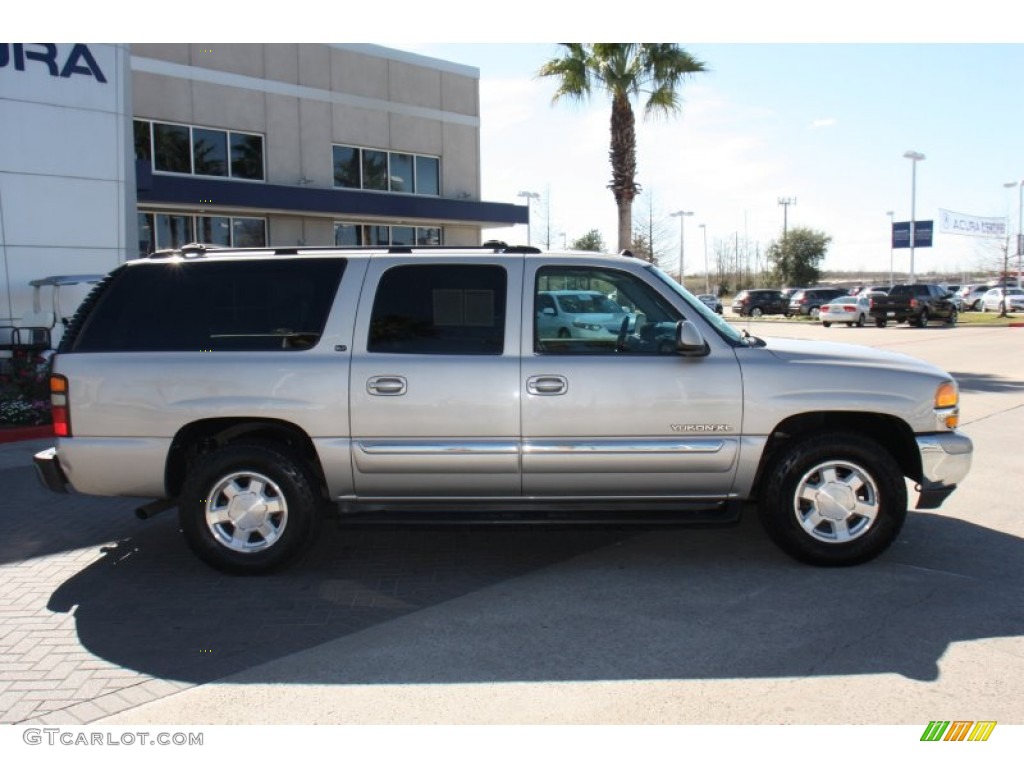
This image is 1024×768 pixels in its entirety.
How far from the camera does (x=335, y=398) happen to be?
195 inches

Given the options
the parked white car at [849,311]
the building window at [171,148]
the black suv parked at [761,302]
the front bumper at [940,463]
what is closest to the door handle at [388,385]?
the front bumper at [940,463]

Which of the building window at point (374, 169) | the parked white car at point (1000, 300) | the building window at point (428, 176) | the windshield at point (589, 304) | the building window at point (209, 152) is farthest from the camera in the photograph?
the parked white car at point (1000, 300)

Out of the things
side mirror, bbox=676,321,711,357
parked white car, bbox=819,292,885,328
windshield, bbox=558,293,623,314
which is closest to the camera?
side mirror, bbox=676,321,711,357

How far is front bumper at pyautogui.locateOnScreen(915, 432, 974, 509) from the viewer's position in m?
5.02

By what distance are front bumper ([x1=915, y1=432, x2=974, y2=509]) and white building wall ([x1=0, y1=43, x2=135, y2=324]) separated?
12.9 metres

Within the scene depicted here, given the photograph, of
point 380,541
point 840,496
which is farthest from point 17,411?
point 840,496

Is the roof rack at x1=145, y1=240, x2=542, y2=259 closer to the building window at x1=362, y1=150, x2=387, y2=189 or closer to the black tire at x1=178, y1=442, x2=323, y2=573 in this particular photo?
the black tire at x1=178, y1=442, x2=323, y2=573

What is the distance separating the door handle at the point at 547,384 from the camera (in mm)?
4914

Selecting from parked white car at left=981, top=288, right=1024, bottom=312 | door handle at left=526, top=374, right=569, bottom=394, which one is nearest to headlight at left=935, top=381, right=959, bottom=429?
door handle at left=526, top=374, right=569, bottom=394

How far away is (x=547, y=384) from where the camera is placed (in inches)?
194

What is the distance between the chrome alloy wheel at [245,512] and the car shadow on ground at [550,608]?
244 mm

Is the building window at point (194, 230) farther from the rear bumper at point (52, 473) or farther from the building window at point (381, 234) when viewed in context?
the rear bumper at point (52, 473)

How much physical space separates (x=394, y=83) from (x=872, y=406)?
75.1 ft

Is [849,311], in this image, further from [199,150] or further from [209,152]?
[199,150]
